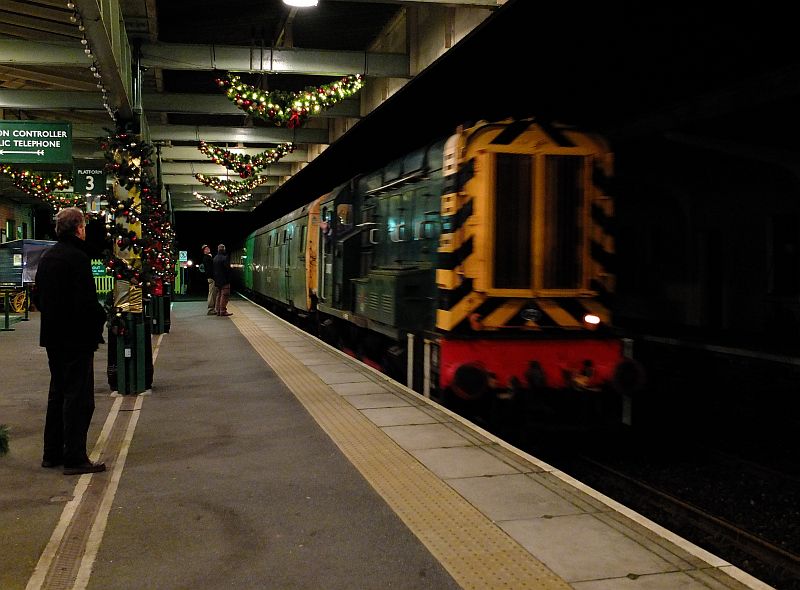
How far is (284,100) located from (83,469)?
8.76 meters

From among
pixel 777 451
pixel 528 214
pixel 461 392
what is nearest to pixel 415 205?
Answer: pixel 528 214

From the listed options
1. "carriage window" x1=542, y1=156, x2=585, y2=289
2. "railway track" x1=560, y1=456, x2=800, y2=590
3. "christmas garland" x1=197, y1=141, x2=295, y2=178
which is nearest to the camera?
"railway track" x1=560, y1=456, x2=800, y2=590

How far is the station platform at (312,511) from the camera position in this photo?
366 centimetres

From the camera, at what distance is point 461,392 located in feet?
23.6

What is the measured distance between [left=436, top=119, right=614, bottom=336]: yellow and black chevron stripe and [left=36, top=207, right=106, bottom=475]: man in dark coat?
3.42m

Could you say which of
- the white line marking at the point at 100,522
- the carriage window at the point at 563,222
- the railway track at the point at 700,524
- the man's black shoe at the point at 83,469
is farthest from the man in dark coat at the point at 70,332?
the carriage window at the point at 563,222

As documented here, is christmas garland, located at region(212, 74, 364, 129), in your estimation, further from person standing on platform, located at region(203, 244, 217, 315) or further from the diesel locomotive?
person standing on platform, located at region(203, 244, 217, 315)

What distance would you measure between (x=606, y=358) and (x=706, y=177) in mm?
11244

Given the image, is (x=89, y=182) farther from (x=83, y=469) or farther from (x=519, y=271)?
(x=83, y=469)

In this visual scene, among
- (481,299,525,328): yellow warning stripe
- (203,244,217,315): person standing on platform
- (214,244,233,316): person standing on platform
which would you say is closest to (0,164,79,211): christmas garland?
(214,244,233,316): person standing on platform

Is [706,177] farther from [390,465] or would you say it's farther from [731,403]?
[390,465]

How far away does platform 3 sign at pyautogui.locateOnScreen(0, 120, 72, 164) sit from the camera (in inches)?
505

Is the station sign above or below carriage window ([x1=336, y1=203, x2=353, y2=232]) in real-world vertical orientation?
above

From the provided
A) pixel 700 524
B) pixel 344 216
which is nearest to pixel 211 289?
pixel 344 216
